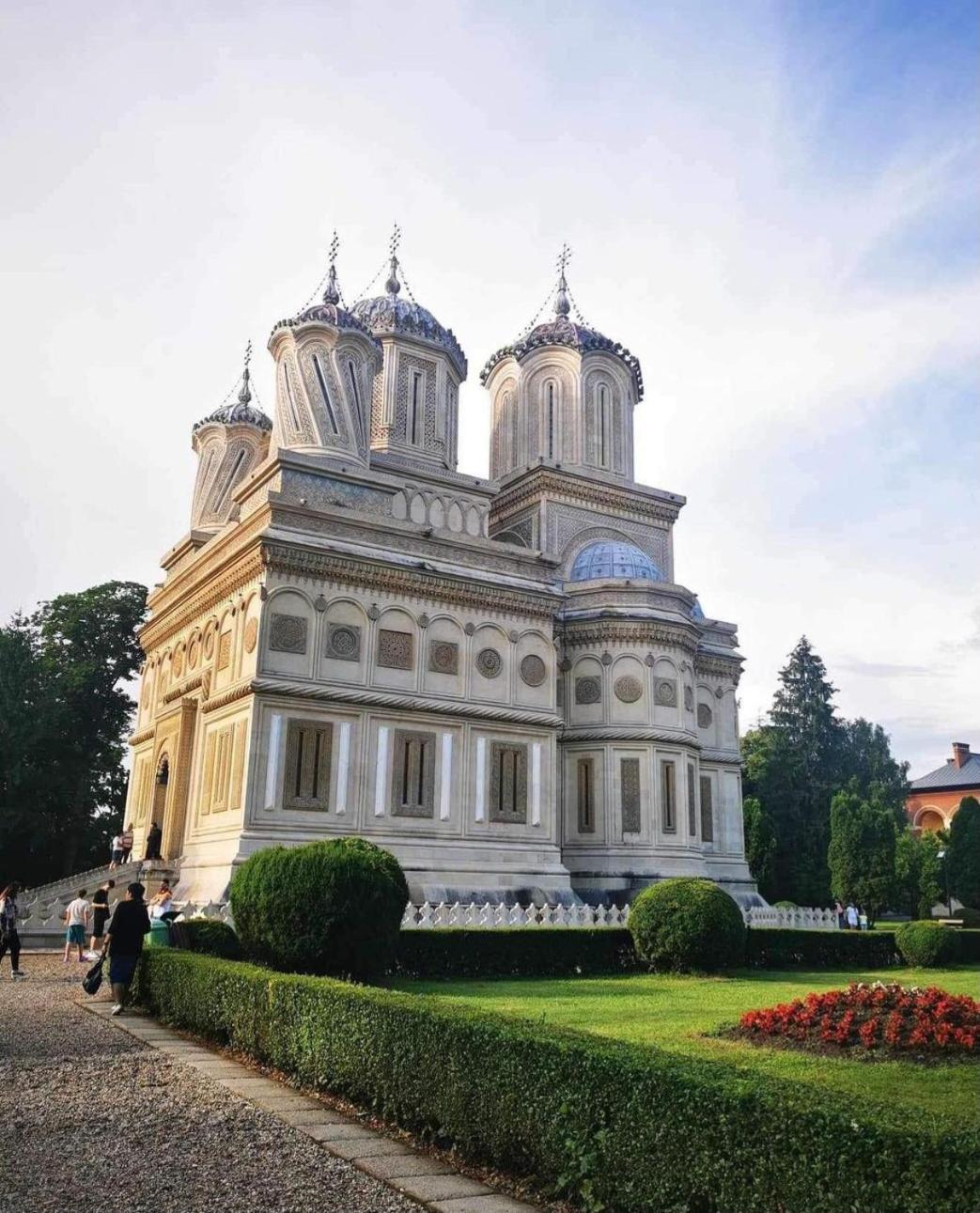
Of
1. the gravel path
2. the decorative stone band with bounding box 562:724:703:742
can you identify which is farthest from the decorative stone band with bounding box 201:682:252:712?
the gravel path

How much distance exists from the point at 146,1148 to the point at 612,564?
1028 inches

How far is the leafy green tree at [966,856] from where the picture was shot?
43594 millimetres

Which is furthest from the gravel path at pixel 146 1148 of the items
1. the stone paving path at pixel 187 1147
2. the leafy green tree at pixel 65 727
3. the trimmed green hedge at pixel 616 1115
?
the leafy green tree at pixel 65 727

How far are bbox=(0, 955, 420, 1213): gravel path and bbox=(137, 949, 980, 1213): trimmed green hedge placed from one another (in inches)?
29.6

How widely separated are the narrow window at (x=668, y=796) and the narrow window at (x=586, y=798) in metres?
1.89

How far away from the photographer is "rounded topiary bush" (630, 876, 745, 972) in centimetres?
1705

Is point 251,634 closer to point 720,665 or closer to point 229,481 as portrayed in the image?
point 229,481

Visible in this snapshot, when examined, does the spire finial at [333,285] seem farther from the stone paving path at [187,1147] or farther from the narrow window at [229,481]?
the stone paving path at [187,1147]

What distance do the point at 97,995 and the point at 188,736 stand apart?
46.2ft

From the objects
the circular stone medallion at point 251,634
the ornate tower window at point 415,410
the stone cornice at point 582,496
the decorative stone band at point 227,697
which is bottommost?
the decorative stone band at point 227,697

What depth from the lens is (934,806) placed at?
6481 centimetres

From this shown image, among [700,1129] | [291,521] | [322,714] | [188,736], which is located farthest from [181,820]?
[700,1129]

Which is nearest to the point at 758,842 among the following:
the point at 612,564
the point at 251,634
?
the point at 612,564

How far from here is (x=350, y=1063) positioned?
310 inches
